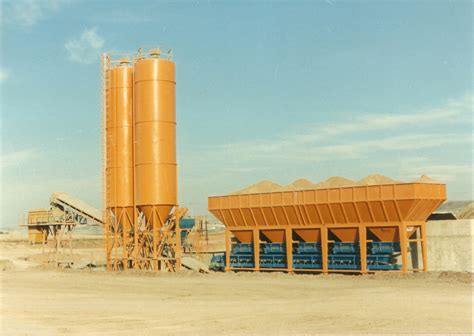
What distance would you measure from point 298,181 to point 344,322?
19.1m

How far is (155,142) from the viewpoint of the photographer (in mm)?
37250

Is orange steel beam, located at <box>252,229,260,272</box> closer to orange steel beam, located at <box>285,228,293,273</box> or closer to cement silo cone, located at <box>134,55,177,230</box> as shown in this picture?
orange steel beam, located at <box>285,228,293,273</box>

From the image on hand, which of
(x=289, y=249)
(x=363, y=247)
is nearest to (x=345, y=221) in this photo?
(x=363, y=247)

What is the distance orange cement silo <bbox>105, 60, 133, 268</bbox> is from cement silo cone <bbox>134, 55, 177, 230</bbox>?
1.32m

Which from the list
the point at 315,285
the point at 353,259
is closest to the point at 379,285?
the point at 315,285

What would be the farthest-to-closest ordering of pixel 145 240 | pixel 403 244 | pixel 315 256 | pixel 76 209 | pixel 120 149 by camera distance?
pixel 76 209, pixel 120 149, pixel 145 240, pixel 315 256, pixel 403 244

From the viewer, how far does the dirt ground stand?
16.7 meters

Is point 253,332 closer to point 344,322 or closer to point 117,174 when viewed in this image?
point 344,322

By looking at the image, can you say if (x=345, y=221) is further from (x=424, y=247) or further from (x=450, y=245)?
(x=450, y=245)

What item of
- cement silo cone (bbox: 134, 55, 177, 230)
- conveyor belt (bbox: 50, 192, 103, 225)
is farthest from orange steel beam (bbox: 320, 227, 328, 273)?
conveyor belt (bbox: 50, 192, 103, 225)

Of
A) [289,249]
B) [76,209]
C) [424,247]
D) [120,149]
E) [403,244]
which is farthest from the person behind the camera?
[76,209]

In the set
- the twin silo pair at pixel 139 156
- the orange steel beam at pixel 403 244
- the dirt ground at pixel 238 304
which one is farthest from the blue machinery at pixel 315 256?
the twin silo pair at pixel 139 156

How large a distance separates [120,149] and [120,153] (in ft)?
0.80

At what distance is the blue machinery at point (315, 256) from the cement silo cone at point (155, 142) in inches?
199
